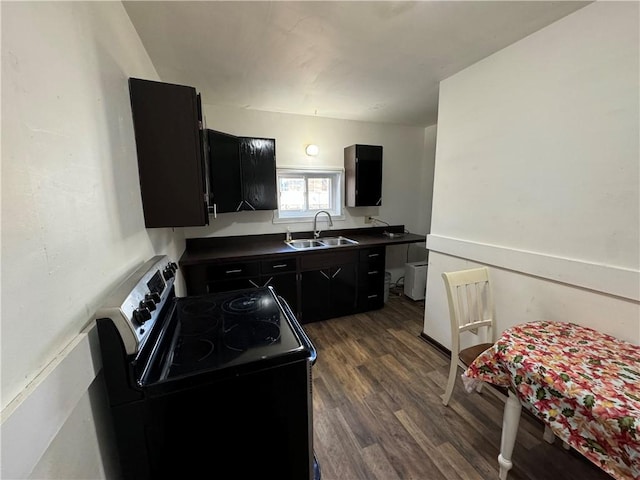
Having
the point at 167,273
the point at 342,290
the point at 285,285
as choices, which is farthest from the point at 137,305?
the point at 342,290

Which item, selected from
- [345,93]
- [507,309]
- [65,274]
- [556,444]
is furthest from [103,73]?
[556,444]

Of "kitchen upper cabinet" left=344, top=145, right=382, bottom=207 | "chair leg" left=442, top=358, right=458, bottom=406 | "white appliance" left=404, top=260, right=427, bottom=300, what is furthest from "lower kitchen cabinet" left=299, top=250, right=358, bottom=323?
"chair leg" left=442, top=358, right=458, bottom=406

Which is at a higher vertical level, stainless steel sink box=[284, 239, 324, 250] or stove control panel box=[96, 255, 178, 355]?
stove control panel box=[96, 255, 178, 355]

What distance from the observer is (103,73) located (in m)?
1.02

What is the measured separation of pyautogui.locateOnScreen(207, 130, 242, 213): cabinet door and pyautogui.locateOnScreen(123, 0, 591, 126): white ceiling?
42 cm

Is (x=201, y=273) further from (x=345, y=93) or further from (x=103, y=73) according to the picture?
(x=345, y=93)

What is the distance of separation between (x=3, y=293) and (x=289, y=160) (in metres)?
2.84

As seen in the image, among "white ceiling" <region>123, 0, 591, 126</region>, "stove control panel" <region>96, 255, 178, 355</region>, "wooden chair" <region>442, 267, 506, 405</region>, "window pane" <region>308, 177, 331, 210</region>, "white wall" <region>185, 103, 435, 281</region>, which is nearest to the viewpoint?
"stove control panel" <region>96, 255, 178, 355</region>

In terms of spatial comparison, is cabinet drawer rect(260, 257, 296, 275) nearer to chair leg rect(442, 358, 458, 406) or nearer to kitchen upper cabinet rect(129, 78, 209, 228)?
kitchen upper cabinet rect(129, 78, 209, 228)

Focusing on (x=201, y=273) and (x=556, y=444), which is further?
(x=201, y=273)

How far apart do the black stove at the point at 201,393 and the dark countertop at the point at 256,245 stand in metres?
1.35

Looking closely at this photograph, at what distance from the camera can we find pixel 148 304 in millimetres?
925

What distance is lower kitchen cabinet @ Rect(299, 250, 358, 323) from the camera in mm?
2787

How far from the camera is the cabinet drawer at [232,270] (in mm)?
2422
